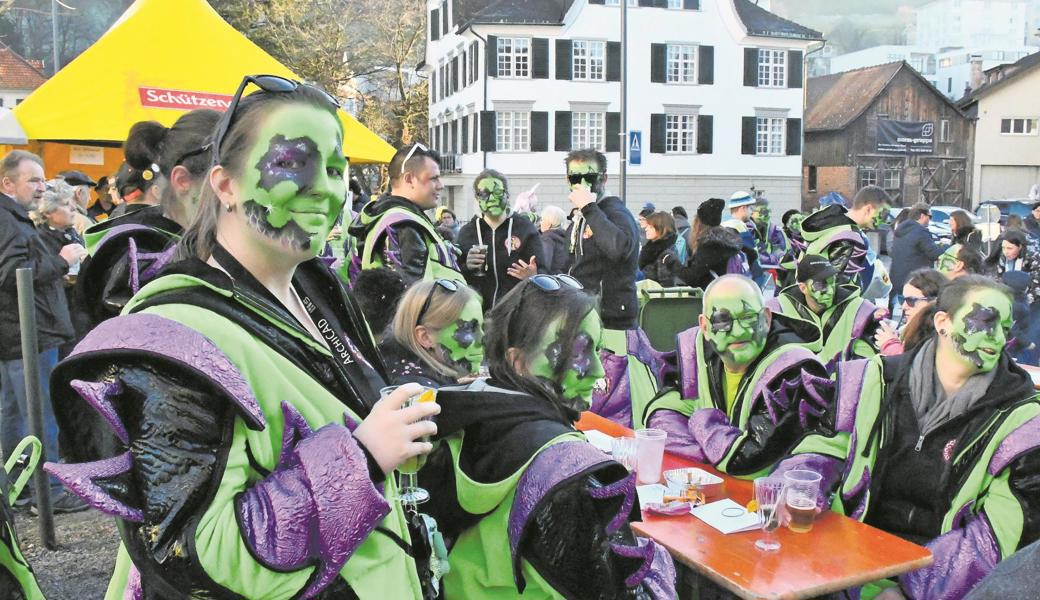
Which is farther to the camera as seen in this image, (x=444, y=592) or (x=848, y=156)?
(x=848, y=156)

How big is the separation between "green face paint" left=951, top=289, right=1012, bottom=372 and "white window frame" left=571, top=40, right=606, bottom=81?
1155 inches

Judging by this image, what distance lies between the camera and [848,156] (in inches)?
1625

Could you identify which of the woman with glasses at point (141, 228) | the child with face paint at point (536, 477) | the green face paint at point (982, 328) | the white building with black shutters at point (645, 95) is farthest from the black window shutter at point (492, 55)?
the child with face paint at point (536, 477)

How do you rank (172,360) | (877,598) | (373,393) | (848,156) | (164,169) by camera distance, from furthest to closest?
1. (848,156)
2. (877,598)
3. (164,169)
4. (373,393)
5. (172,360)

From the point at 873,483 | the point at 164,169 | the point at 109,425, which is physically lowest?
the point at 873,483

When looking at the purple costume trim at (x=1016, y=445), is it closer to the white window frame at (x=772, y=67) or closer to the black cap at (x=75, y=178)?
the black cap at (x=75, y=178)

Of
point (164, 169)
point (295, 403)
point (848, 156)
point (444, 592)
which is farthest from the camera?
point (848, 156)

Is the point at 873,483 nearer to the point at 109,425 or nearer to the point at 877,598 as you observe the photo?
the point at 877,598

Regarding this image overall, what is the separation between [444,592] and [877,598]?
1.67m

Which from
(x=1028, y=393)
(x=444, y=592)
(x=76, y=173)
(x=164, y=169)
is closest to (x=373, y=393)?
(x=444, y=592)

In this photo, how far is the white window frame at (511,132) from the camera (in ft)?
102

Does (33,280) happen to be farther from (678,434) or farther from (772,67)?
(772,67)

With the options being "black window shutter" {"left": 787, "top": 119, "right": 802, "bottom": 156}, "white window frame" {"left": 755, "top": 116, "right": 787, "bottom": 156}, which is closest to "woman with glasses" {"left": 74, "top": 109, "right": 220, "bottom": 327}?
"white window frame" {"left": 755, "top": 116, "right": 787, "bottom": 156}

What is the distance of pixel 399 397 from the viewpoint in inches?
56.4
